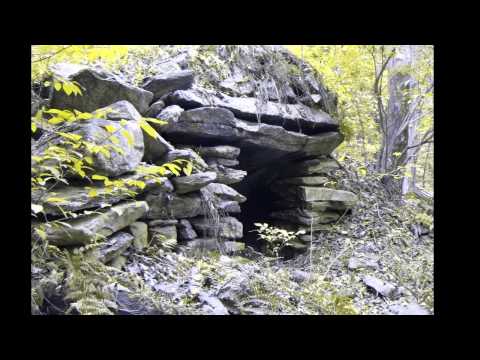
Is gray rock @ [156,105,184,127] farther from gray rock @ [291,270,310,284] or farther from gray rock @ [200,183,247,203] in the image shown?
gray rock @ [291,270,310,284]

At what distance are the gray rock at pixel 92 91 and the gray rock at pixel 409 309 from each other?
11.6ft

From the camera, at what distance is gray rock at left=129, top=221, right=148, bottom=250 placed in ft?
13.1

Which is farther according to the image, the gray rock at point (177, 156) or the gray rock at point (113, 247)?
the gray rock at point (177, 156)

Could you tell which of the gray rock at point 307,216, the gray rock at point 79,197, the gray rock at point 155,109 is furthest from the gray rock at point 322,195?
the gray rock at point 79,197

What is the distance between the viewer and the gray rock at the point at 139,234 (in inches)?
157

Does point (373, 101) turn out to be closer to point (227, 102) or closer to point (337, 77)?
point (337, 77)

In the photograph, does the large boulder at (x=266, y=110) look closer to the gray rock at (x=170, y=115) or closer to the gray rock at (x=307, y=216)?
the gray rock at (x=170, y=115)

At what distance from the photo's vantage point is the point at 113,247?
3.56 metres

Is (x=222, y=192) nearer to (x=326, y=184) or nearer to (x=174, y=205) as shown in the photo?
(x=174, y=205)

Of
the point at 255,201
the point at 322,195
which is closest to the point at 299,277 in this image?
the point at 322,195

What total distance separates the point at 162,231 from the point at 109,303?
1.76 metres

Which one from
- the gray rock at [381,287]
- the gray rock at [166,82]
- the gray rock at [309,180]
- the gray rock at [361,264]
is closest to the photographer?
the gray rock at [381,287]
